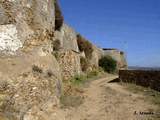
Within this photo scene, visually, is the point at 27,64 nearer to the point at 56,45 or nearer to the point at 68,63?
the point at 68,63

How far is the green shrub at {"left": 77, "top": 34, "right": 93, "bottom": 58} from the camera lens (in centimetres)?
2594

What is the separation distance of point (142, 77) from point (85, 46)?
10.5m

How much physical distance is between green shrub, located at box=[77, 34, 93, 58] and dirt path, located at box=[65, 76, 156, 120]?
12.0 meters

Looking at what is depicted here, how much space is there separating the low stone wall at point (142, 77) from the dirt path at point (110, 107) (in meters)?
2.78

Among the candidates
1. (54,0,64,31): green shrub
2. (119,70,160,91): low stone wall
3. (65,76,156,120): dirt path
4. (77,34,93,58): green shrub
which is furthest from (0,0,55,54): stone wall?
(77,34,93,58): green shrub

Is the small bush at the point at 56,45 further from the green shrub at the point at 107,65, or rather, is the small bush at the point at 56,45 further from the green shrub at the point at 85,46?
the green shrub at the point at 107,65

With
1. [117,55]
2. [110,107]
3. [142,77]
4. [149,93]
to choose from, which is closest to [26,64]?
[110,107]

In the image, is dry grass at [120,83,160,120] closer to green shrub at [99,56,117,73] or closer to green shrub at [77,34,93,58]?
green shrub at [77,34,93,58]

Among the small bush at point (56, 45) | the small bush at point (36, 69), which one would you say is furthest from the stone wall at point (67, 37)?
the small bush at point (36, 69)

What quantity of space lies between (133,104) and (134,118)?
88.5 inches

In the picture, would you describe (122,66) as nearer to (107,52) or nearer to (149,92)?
(107,52)

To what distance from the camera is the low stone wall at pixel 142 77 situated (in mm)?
16047

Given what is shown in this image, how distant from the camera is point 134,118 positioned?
9.38m

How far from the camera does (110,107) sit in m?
10.9
